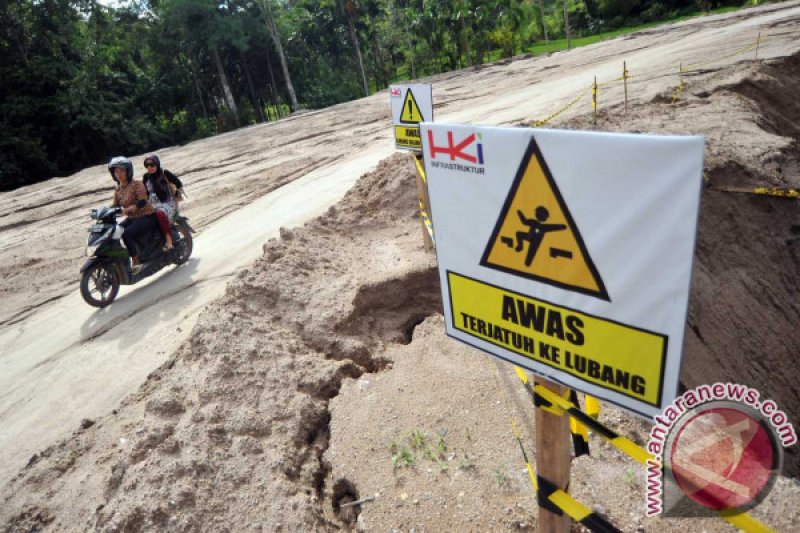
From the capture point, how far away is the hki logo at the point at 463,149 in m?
1.93

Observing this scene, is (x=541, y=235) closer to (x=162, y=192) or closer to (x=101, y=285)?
(x=101, y=285)

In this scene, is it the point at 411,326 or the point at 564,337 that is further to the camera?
the point at 411,326

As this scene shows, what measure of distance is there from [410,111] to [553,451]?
175 inches

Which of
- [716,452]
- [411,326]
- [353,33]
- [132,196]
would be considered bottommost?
[411,326]

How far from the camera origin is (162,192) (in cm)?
784

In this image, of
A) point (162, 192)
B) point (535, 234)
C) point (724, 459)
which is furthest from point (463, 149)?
point (162, 192)

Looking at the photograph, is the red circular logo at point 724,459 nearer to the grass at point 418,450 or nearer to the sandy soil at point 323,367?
the sandy soil at point 323,367

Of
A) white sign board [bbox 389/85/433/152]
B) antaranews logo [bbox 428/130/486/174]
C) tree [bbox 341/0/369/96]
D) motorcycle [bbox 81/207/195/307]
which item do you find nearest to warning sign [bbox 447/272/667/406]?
antaranews logo [bbox 428/130/486/174]

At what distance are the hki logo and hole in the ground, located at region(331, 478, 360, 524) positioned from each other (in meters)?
2.33

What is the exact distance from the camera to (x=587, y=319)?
177 centimetres

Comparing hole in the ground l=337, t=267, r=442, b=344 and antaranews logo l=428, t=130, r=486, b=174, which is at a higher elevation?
antaranews logo l=428, t=130, r=486, b=174

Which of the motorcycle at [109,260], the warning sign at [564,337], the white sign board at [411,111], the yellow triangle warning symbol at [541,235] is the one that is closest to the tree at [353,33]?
the motorcycle at [109,260]

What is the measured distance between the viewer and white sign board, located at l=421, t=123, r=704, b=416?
4.91ft

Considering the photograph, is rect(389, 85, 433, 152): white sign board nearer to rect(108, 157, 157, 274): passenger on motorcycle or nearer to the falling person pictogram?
rect(108, 157, 157, 274): passenger on motorcycle
